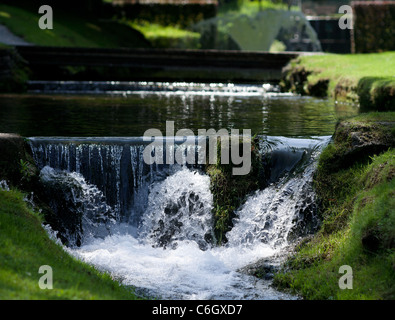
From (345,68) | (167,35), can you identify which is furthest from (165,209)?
(167,35)

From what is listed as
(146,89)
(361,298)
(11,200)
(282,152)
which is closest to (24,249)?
(11,200)

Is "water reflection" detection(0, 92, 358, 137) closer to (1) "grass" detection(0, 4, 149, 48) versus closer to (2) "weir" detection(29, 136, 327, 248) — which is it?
(2) "weir" detection(29, 136, 327, 248)

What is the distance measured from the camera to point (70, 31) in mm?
31172

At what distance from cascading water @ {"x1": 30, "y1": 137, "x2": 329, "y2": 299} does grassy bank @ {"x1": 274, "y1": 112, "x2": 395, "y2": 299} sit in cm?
42

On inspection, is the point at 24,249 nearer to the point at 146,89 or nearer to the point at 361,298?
the point at 361,298

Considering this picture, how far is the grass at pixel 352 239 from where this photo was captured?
6.65 metres

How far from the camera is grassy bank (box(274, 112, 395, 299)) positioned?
671 cm

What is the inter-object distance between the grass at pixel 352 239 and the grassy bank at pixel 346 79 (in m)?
5.72

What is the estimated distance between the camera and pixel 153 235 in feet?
31.4

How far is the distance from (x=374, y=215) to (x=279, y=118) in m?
7.23

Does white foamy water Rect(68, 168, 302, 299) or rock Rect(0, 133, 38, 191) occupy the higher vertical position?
rock Rect(0, 133, 38, 191)

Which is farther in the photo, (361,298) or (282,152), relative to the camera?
(282,152)

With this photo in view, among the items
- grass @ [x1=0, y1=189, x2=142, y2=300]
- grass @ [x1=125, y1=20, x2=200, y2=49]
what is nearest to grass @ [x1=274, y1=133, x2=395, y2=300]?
grass @ [x1=0, y1=189, x2=142, y2=300]
